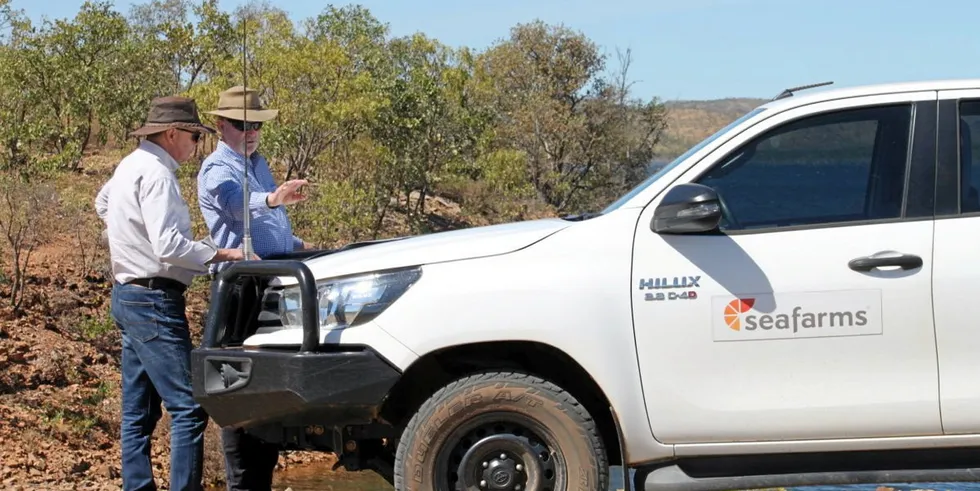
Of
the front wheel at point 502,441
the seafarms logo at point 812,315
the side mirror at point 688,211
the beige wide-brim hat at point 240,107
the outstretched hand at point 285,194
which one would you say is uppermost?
the beige wide-brim hat at point 240,107

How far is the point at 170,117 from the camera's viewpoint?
5.51 meters

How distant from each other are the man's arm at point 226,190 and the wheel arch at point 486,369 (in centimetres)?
139

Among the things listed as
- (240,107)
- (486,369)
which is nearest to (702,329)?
(486,369)

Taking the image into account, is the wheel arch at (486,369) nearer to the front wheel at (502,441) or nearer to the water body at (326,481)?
the front wheel at (502,441)

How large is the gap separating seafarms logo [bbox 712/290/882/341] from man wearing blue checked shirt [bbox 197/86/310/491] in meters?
2.28

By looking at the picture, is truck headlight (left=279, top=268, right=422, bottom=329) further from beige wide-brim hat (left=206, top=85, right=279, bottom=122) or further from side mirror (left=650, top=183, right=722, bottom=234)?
beige wide-brim hat (left=206, top=85, right=279, bottom=122)

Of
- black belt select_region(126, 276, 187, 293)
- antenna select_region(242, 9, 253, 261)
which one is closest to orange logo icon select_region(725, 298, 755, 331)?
antenna select_region(242, 9, 253, 261)

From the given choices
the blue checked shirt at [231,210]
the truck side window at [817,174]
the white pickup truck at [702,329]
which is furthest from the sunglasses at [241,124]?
the truck side window at [817,174]

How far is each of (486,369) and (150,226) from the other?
64.1 inches

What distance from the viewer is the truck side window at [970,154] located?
4.66 m

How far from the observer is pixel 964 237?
14.9 ft

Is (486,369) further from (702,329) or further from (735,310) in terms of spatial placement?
(735,310)

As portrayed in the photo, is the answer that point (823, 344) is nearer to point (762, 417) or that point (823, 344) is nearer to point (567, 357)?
point (762, 417)

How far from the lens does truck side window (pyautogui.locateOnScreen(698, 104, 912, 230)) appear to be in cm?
471
